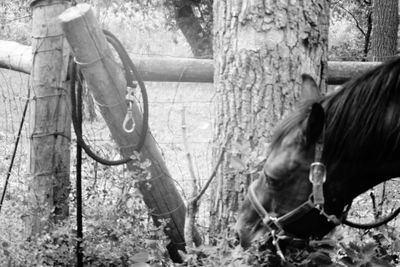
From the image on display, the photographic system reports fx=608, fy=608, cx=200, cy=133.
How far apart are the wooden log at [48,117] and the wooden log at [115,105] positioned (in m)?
0.38

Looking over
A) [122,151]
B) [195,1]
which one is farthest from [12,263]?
[195,1]

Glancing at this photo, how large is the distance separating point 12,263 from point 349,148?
1.89m

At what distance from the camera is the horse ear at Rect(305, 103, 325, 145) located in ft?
8.04

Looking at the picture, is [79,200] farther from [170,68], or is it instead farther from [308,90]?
[308,90]

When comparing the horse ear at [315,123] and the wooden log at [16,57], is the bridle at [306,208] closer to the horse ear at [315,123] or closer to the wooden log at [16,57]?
the horse ear at [315,123]

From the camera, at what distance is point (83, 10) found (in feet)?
10.4

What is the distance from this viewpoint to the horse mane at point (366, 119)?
100 inches

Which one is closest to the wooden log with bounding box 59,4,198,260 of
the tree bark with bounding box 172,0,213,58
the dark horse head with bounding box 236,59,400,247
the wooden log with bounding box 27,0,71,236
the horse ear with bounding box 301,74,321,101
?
the wooden log with bounding box 27,0,71,236

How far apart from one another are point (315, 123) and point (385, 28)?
994 cm

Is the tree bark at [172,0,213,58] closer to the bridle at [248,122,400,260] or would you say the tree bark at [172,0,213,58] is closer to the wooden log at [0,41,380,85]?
the wooden log at [0,41,380,85]

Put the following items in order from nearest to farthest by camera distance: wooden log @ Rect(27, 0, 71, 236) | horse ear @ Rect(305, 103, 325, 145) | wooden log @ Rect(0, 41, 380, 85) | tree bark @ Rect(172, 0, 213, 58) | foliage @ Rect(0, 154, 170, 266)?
horse ear @ Rect(305, 103, 325, 145) → foliage @ Rect(0, 154, 170, 266) → wooden log @ Rect(27, 0, 71, 236) → wooden log @ Rect(0, 41, 380, 85) → tree bark @ Rect(172, 0, 213, 58)

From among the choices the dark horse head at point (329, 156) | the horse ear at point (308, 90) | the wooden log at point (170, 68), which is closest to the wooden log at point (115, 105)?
the wooden log at point (170, 68)

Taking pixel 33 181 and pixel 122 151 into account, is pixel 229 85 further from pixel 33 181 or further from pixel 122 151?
pixel 33 181

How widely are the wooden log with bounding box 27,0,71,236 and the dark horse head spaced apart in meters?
1.35
